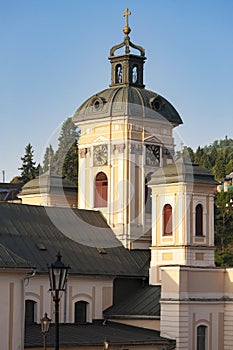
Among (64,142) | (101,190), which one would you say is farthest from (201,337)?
(64,142)

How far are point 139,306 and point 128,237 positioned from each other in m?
4.76

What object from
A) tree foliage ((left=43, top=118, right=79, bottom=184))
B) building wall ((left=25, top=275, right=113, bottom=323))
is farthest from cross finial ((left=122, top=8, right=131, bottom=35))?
building wall ((left=25, top=275, right=113, bottom=323))

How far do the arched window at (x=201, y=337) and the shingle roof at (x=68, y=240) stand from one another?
4317mm

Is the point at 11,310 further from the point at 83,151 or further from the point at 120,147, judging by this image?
the point at 83,151

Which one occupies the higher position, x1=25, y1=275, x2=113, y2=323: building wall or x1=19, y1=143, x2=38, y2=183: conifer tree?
x1=19, y1=143, x2=38, y2=183: conifer tree

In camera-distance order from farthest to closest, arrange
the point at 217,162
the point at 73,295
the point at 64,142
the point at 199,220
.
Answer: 1. the point at 217,162
2. the point at 64,142
3. the point at 199,220
4. the point at 73,295

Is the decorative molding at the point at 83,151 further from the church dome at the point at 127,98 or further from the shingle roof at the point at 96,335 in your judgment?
the shingle roof at the point at 96,335

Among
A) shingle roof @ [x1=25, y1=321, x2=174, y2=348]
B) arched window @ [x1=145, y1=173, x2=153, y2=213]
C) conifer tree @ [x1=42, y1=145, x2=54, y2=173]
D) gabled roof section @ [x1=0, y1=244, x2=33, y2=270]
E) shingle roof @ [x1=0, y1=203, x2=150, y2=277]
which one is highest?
conifer tree @ [x1=42, y1=145, x2=54, y2=173]

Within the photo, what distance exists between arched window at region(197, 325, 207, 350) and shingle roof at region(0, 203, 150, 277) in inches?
170

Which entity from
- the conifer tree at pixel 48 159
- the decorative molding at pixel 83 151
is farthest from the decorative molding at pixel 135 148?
the conifer tree at pixel 48 159

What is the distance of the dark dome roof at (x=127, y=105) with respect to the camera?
52.3m

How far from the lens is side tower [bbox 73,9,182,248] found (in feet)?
170

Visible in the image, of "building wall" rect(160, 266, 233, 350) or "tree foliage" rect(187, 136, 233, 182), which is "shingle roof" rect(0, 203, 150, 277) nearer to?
"building wall" rect(160, 266, 233, 350)

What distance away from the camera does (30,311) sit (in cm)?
4441
